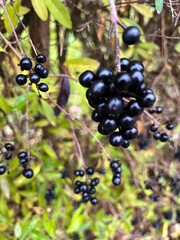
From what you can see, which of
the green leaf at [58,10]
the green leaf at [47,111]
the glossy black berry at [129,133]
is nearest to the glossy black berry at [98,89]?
the glossy black berry at [129,133]

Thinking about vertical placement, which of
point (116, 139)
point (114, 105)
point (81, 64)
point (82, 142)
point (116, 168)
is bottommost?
point (82, 142)

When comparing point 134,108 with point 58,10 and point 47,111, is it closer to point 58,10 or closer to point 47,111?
point 58,10

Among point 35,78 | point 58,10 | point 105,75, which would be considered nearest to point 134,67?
point 105,75

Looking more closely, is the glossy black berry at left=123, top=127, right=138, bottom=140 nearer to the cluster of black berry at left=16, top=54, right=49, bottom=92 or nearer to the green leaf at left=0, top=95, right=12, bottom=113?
the cluster of black berry at left=16, top=54, right=49, bottom=92

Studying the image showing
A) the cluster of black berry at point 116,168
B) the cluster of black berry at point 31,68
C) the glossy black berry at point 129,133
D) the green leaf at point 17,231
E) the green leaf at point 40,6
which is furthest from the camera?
the green leaf at point 17,231

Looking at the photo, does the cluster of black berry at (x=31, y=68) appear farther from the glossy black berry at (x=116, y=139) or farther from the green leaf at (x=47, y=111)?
the green leaf at (x=47, y=111)

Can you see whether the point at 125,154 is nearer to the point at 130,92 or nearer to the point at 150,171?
the point at 150,171

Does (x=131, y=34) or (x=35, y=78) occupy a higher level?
(x=131, y=34)
